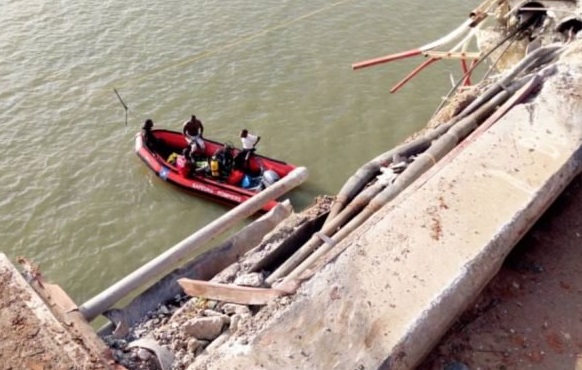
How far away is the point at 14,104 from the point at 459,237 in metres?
11.8

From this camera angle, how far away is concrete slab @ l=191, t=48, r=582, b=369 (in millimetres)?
4086

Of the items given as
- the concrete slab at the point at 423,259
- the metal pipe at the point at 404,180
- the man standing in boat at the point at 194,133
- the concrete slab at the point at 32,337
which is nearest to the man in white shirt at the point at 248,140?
the man standing in boat at the point at 194,133

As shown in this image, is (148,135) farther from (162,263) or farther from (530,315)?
(530,315)

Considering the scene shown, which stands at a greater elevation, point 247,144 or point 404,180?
point 404,180

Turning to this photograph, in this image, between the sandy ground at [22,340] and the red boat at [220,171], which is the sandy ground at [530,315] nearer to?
the sandy ground at [22,340]

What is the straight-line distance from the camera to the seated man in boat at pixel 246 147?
11328mm

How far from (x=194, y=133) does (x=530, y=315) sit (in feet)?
27.1

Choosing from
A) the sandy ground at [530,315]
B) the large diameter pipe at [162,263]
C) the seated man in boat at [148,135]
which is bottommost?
the seated man in boat at [148,135]

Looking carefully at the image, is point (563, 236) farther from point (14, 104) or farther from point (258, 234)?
point (14, 104)

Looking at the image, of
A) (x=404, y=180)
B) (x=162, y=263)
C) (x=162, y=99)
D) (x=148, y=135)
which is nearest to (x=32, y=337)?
A: (x=162, y=263)

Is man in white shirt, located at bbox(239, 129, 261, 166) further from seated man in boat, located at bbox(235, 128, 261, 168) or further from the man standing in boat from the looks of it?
the man standing in boat

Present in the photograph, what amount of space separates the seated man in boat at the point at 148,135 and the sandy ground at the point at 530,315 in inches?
332

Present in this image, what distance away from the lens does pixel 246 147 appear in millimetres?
11391

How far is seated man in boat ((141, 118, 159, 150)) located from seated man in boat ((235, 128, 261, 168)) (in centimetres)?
192
